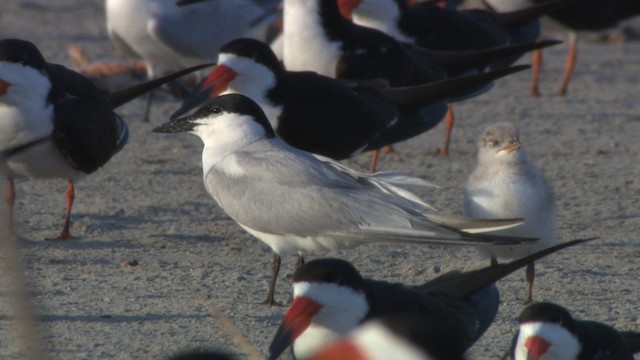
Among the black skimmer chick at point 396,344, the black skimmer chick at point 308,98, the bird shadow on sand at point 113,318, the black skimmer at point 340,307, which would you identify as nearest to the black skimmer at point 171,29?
the black skimmer chick at point 308,98

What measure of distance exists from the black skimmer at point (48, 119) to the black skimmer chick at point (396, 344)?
3048mm

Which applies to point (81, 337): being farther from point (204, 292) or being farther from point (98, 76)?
point (98, 76)

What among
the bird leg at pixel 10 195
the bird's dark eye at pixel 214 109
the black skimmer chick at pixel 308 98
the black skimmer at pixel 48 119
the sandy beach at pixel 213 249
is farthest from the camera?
the black skimmer chick at pixel 308 98

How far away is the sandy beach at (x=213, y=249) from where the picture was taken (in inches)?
168

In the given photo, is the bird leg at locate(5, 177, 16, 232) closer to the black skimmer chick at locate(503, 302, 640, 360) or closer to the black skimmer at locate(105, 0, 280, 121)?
the black skimmer chick at locate(503, 302, 640, 360)

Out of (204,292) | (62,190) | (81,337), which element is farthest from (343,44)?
(81,337)

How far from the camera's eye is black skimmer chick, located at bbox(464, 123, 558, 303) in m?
4.69

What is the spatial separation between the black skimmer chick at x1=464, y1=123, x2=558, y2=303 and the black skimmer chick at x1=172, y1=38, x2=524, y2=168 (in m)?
0.99

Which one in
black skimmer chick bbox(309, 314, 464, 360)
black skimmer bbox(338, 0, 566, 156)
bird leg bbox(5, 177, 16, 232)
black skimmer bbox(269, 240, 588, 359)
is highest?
black skimmer chick bbox(309, 314, 464, 360)

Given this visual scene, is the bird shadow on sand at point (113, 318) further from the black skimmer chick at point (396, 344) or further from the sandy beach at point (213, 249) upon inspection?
the black skimmer chick at point (396, 344)

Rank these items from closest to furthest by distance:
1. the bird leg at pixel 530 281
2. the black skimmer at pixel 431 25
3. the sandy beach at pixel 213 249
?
1. the sandy beach at pixel 213 249
2. the bird leg at pixel 530 281
3. the black skimmer at pixel 431 25

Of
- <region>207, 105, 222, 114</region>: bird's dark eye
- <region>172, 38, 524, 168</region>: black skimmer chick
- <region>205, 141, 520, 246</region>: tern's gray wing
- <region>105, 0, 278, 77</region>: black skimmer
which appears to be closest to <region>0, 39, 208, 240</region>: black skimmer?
<region>172, 38, 524, 168</region>: black skimmer chick

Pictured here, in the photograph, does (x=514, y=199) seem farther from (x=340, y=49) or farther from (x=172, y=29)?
(x=172, y=29)

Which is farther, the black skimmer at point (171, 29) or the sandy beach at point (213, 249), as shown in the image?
the black skimmer at point (171, 29)
